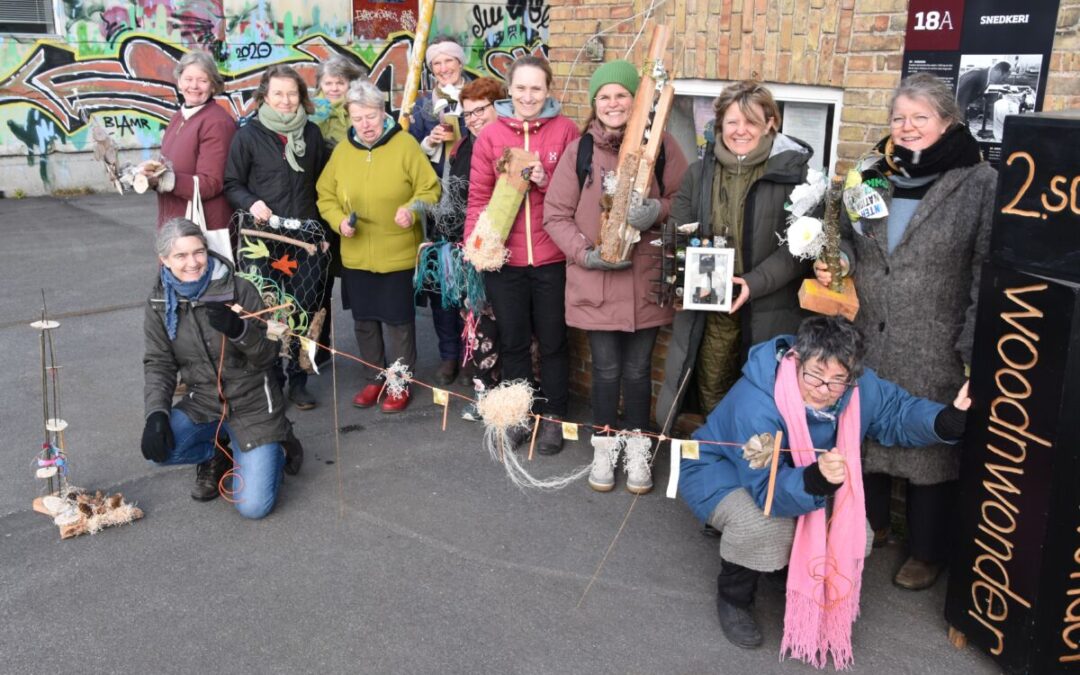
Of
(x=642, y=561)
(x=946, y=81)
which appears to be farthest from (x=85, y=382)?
(x=946, y=81)

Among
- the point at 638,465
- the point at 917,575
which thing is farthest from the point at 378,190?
the point at 917,575

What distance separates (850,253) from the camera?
12.8 ft

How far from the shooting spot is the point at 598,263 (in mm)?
4598

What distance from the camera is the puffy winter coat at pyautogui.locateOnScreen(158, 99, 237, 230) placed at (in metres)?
5.53

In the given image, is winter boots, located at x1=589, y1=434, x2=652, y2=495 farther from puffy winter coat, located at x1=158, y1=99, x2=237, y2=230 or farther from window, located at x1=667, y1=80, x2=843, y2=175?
puffy winter coat, located at x1=158, y1=99, x2=237, y2=230

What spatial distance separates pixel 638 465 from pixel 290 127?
287 centimetres

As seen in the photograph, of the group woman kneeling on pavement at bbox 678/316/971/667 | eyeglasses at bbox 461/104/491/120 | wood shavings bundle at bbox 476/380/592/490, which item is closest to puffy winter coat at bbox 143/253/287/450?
wood shavings bundle at bbox 476/380/592/490

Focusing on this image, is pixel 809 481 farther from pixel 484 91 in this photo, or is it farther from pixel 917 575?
pixel 484 91

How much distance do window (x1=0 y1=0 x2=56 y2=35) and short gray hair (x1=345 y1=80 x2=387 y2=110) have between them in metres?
9.64

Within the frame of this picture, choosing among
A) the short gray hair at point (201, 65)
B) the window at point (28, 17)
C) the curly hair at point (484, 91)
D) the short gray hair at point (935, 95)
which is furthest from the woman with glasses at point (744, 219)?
the window at point (28, 17)

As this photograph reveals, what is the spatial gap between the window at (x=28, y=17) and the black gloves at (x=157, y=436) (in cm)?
1080

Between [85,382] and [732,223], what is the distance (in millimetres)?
4607

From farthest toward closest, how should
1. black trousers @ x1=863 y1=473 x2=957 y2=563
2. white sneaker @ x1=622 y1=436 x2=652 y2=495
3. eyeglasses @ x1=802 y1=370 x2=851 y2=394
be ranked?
white sneaker @ x1=622 y1=436 x2=652 y2=495, black trousers @ x1=863 y1=473 x2=957 y2=563, eyeglasses @ x1=802 y1=370 x2=851 y2=394

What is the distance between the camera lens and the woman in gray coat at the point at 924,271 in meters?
3.55
